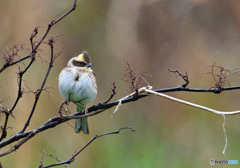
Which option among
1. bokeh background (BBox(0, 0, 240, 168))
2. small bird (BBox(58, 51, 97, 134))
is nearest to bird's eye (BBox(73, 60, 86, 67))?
small bird (BBox(58, 51, 97, 134))

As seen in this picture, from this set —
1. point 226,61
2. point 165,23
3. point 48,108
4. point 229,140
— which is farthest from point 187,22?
point 48,108

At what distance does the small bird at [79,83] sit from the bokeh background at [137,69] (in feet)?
2.53

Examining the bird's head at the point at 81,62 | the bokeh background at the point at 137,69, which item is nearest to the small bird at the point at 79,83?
the bird's head at the point at 81,62

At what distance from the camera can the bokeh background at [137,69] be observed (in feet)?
11.6

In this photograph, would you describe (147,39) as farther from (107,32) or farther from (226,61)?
(226,61)

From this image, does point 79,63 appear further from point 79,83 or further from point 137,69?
point 137,69

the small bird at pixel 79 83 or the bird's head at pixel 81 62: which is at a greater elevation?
the bird's head at pixel 81 62

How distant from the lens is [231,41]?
13.5 feet

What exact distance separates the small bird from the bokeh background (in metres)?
0.77

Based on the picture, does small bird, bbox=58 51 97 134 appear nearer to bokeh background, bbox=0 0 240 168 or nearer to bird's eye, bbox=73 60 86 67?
bird's eye, bbox=73 60 86 67

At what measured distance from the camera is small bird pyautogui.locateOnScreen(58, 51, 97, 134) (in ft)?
8.79

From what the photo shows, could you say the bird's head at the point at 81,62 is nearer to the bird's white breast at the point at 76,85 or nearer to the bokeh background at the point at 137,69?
the bird's white breast at the point at 76,85

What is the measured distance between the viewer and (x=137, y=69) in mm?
3990

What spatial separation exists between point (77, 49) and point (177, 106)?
3.38 ft
